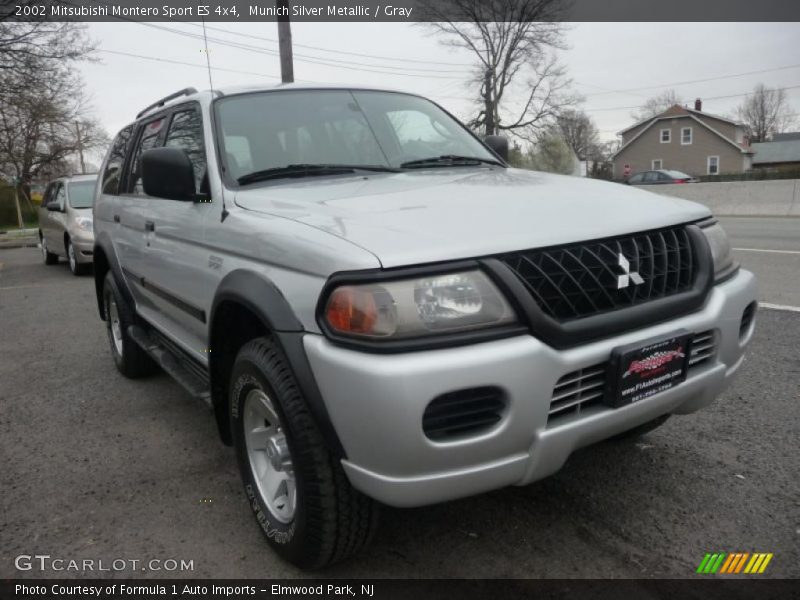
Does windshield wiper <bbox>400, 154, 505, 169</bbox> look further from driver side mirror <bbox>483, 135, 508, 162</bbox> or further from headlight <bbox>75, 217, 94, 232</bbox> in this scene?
headlight <bbox>75, 217, 94, 232</bbox>

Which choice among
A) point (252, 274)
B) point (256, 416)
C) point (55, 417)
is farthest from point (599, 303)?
point (55, 417)

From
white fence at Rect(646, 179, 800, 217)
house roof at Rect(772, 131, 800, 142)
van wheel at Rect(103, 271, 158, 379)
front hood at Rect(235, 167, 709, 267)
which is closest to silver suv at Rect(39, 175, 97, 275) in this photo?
van wheel at Rect(103, 271, 158, 379)

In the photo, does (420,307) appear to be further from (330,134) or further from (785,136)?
(785,136)

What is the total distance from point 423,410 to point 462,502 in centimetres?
119

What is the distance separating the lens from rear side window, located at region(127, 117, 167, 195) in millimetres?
3938

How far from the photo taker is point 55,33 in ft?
48.5

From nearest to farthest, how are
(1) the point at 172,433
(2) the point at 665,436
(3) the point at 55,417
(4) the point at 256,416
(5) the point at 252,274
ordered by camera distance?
(5) the point at 252,274 → (4) the point at 256,416 → (2) the point at 665,436 → (1) the point at 172,433 → (3) the point at 55,417

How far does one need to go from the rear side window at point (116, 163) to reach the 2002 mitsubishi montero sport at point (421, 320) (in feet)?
6.68

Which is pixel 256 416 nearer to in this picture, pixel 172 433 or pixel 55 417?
pixel 172 433

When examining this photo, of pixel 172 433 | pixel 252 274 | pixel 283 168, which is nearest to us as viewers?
pixel 252 274

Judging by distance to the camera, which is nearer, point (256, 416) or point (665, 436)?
point (256, 416)

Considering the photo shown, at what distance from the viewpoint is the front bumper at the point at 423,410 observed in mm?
1751

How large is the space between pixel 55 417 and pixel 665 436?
144 inches

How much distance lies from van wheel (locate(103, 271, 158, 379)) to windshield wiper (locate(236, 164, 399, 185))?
6.99ft
